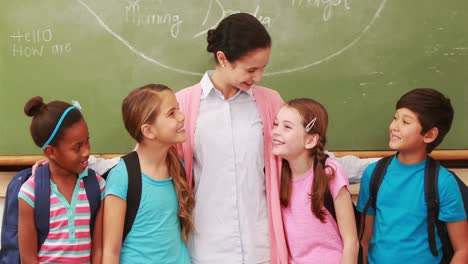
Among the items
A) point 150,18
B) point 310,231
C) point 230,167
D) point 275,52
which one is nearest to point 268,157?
point 230,167

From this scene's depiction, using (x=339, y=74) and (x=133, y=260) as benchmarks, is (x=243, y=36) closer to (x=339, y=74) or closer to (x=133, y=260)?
(x=339, y=74)

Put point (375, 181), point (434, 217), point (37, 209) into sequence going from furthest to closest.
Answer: point (375, 181) < point (434, 217) < point (37, 209)

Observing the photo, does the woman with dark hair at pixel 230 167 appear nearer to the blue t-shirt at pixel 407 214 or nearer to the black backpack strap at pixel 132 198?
the black backpack strap at pixel 132 198

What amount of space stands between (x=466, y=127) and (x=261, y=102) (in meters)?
0.90

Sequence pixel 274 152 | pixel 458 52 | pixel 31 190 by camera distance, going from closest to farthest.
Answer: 1. pixel 31 190
2. pixel 274 152
3. pixel 458 52

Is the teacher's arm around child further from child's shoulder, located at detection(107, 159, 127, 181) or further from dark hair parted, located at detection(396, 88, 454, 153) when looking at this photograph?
dark hair parted, located at detection(396, 88, 454, 153)

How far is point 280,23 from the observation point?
6.53ft

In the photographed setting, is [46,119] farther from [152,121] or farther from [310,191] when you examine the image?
[310,191]

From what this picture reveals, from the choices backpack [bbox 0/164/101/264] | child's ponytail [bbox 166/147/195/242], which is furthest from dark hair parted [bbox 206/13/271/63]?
backpack [bbox 0/164/101/264]

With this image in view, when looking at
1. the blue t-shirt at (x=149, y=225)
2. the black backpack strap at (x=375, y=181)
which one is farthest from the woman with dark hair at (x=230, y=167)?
the black backpack strap at (x=375, y=181)

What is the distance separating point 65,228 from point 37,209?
0.10m

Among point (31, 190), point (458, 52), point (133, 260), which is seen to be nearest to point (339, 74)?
point (458, 52)

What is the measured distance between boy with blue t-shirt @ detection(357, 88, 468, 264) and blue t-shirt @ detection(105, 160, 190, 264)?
0.67 metres

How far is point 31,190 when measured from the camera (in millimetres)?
1501
